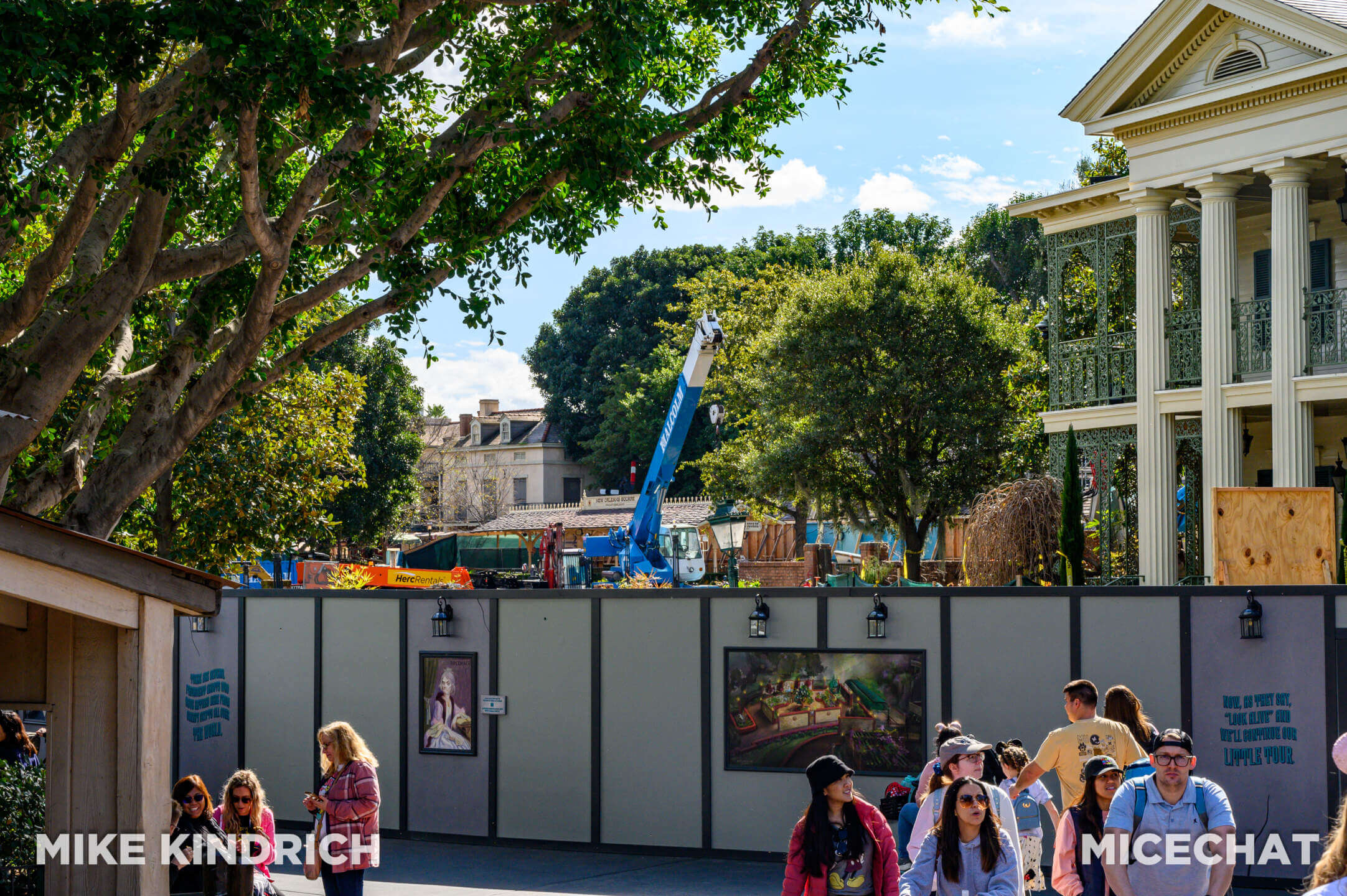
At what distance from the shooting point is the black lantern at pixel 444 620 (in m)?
15.9

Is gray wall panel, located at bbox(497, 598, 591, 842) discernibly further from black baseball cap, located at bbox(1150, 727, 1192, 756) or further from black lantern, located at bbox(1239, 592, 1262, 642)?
black baseball cap, located at bbox(1150, 727, 1192, 756)

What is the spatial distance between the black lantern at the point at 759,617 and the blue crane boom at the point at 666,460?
12698 mm

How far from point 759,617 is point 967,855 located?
25.6 feet

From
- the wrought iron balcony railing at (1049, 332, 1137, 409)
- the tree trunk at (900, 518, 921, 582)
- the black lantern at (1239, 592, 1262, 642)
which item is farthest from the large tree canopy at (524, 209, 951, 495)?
the black lantern at (1239, 592, 1262, 642)

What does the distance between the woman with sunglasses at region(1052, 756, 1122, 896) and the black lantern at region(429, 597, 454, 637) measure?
942cm

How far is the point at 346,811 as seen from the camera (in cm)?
923

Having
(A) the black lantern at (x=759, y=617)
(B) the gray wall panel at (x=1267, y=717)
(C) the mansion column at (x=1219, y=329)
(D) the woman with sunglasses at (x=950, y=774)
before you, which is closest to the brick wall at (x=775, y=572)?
(C) the mansion column at (x=1219, y=329)

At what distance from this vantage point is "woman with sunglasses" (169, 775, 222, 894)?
8.56 metres

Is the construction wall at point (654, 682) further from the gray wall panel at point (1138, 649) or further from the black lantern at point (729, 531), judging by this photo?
the black lantern at point (729, 531)

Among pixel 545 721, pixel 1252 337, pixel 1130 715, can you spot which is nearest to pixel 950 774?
pixel 1130 715

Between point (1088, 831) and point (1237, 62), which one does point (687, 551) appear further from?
point (1088, 831)

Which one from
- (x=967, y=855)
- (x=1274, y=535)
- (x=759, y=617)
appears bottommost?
(x=967, y=855)

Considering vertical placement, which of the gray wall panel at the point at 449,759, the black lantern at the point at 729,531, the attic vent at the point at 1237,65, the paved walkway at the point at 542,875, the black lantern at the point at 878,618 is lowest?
the paved walkway at the point at 542,875

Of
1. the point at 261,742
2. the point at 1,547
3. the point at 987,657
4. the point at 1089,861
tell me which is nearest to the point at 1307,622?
the point at 987,657
